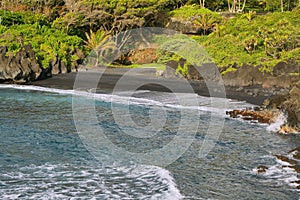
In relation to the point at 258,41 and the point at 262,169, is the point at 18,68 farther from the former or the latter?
the point at 262,169

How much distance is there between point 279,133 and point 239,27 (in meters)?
25.3

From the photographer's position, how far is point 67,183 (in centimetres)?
916

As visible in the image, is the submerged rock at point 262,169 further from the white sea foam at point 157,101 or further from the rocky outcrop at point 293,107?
the white sea foam at point 157,101

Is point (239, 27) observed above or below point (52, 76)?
above

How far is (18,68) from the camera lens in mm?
28891

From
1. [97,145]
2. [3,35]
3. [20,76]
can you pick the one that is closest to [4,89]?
[20,76]

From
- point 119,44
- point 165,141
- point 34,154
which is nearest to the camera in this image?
point 34,154

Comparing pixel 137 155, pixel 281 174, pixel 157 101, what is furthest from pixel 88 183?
pixel 157 101

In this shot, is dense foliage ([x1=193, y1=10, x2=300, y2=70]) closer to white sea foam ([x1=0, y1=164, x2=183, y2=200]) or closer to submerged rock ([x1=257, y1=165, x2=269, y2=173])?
submerged rock ([x1=257, y1=165, x2=269, y2=173])

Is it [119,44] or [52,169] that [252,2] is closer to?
[119,44]

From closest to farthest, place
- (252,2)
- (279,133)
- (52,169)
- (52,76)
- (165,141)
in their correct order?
(52,169) < (165,141) < (279,133) < (52,76) < (252,2)

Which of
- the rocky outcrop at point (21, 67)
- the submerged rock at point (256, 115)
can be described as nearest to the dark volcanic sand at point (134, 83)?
the rocky outcrop at point (21, 67)

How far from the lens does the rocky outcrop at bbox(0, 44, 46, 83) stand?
28.8 m

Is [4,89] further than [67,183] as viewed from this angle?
Yes
